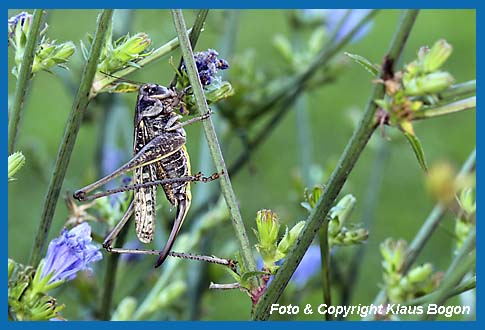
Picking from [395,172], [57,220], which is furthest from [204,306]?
[395,172]

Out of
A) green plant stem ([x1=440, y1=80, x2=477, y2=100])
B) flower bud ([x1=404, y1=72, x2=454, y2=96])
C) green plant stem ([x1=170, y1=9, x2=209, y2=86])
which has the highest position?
green plant stem ([x1=170, y1=9, x2=209, y2=86])

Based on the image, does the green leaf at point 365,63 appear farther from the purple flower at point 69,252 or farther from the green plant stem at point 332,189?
the purple flower at point 69,252

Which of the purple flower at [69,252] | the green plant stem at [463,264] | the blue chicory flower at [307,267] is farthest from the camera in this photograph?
→ the blue chicory flower at [307,267]

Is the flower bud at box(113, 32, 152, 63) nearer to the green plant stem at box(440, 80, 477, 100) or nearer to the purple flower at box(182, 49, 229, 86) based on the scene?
the purple flower at box(182, 49, 229, 86)

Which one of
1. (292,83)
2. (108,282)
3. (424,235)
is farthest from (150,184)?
(292,83)

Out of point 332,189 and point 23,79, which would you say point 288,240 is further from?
point 23,79

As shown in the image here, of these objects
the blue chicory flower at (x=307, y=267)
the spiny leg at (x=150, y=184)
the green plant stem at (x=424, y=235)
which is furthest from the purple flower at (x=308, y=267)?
the spiny leg at (x=150, y=184)

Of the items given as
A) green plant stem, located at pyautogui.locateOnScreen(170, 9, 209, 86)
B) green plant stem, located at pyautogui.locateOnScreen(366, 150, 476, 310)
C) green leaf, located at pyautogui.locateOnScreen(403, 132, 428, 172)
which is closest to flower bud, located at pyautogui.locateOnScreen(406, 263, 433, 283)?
green plant stem, located at pyautogui.locateOnScreen(366, 150, 476, 310)
